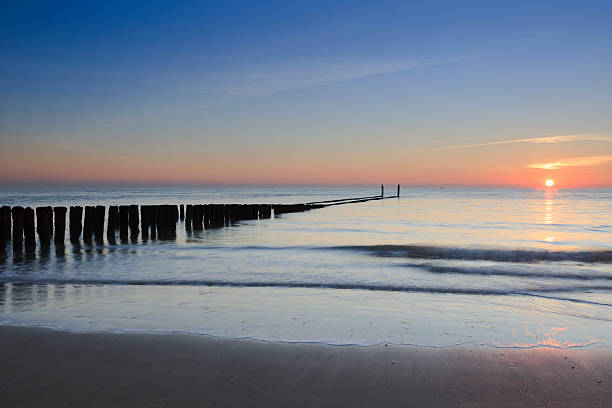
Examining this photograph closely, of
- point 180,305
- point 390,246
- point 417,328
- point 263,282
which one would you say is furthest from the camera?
point 390,246

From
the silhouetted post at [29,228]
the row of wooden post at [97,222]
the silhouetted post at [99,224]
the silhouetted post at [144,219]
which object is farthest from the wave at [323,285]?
the silhouetted post at [144,219]

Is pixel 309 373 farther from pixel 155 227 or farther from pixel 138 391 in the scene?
pixel 155 227

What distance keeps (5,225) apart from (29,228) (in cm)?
79

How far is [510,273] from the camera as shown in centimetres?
1007

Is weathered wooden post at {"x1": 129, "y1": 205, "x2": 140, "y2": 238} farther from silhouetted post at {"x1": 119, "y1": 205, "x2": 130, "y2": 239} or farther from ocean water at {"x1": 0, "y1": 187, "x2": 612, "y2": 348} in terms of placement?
ocean water at {"x1": 0, "y1": 187, "x2": 612, "y2": 348}

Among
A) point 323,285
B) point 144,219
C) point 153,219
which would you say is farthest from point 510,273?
point 144,219

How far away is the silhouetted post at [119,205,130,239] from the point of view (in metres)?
17.6

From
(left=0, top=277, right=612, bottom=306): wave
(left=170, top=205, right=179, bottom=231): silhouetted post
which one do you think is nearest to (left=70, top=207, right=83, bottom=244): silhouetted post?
(left=170, top=205, right=179, bottom=231): silhouetted post

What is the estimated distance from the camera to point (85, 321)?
18.4 feet

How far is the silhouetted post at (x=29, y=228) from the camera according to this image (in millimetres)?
13906

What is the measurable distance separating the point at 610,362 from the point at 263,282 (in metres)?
5.75

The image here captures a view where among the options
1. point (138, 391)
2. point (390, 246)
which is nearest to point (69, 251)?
point (390, 246)

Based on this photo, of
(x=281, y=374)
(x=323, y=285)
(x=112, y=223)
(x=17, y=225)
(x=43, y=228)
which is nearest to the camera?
(x=281, y=374)

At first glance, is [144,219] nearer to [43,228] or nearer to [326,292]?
[43,228]
